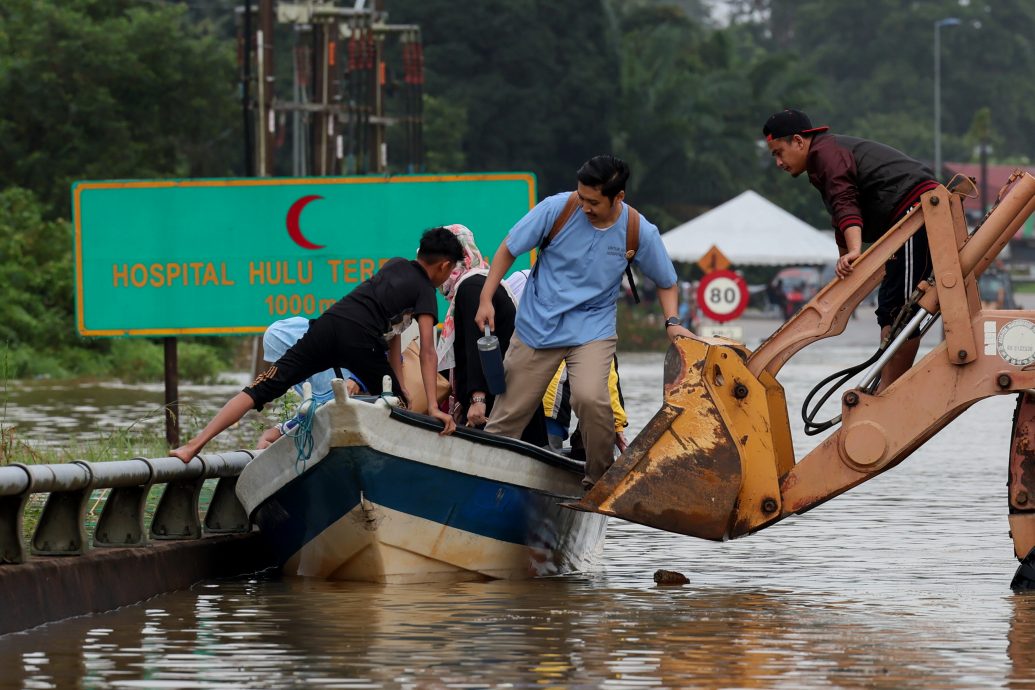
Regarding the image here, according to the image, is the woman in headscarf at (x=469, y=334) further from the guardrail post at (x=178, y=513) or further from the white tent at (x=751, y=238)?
the white tent at (x=751, y=238)

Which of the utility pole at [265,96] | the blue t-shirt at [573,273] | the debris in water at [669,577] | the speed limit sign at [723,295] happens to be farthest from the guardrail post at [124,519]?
the speed limit sign at [723,295]

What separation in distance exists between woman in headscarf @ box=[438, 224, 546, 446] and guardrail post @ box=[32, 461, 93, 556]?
2481 mm

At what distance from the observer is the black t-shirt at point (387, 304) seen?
1167 cm

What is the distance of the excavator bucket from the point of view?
1087 centimetres

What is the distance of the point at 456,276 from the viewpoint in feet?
41.4

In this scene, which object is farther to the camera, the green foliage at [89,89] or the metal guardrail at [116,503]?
the green foliage at [89,89]

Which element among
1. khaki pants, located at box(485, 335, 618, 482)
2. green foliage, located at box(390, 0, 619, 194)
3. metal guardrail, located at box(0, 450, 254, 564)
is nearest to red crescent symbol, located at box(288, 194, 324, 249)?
metal guardrail, located at box(0, 450, 254, 564)

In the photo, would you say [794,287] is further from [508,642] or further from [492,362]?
[508,642]

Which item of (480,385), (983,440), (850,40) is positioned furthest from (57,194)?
(850,40)

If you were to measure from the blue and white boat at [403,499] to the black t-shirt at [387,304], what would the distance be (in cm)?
74

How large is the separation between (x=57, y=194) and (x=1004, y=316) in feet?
125

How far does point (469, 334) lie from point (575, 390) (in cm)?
84

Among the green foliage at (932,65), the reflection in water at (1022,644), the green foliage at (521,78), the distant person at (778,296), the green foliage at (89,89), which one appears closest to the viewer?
the reflection in water at (1022,644)

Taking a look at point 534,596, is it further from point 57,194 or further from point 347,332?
point 57,194
